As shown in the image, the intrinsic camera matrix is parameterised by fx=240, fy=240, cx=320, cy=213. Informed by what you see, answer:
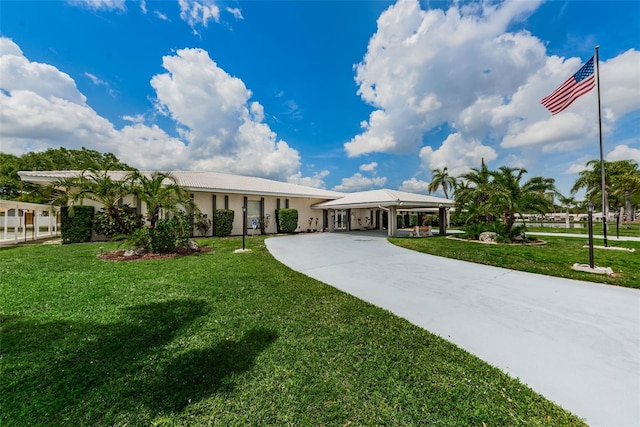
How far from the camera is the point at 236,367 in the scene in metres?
2.85

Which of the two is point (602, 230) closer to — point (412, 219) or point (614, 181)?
point (614, 181)

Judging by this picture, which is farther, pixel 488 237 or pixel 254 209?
pixel 254 209

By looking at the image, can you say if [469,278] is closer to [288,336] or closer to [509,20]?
[288,336]

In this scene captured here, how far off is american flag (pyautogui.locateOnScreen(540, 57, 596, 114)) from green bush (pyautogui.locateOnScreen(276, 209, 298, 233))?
16795mm

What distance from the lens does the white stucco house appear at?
1638 cm

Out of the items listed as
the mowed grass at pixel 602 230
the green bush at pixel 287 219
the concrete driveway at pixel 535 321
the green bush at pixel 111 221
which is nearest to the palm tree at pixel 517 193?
the mowed grass at pixel 602 230

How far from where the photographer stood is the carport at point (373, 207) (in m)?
17.2

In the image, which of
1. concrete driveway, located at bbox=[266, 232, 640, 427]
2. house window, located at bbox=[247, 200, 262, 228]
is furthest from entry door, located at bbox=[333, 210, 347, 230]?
concrete driveway, located at bbox=[266, 232, 640, 427]

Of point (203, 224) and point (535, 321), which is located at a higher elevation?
point (203, 224)

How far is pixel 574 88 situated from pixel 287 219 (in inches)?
710

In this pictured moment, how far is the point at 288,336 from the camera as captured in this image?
3549mm

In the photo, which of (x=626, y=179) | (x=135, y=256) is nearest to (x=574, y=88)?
Answer: (x=135, y=256)

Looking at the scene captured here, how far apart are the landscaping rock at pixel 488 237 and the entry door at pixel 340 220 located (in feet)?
41.3

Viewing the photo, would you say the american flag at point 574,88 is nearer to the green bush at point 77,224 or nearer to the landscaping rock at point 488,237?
the landscaping rock at point 488,237
